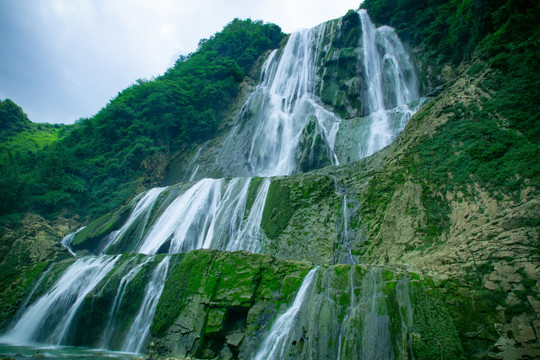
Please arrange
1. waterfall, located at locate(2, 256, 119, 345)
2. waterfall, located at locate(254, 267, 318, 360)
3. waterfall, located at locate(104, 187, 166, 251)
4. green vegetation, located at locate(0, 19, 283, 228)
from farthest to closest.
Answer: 1. green vegetation, located at locate(0, 19, 283, 228)
2. waterfall, located at locate(104, 187, 166, 251)
3. waterfall, located at locate(2, 256, 119, 345)
4. waterfall, located at locate(254, 267, 318, 360)

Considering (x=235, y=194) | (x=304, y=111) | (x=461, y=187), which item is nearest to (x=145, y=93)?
(x=304, y=111)

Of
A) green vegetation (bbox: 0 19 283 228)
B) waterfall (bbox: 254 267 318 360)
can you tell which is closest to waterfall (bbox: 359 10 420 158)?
waterfall (bbox: 254 267 318 360)

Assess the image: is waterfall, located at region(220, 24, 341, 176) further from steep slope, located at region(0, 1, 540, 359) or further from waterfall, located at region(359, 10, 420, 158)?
waterfall, located at region(359, 10, 420, 158)

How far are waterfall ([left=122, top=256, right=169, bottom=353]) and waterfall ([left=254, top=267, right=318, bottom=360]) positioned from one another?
13.0 ft

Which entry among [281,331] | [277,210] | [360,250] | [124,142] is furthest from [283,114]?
[281,331]

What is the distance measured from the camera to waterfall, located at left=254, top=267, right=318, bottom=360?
17.8 ft

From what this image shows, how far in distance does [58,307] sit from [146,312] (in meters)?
3.67

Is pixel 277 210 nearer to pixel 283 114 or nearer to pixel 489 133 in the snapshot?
pixel 489 133

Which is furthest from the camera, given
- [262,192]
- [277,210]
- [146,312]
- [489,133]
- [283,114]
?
[283,114]

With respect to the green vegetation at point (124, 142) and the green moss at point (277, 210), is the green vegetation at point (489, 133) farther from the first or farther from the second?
the green vegetation at point (124, 142)

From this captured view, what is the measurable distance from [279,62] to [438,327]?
25.2 meters

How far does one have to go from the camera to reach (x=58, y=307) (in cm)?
939

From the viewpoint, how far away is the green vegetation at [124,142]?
751 inches

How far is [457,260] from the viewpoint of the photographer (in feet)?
17.2
